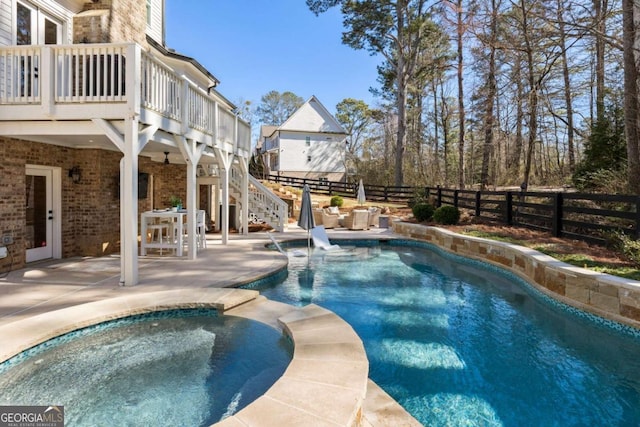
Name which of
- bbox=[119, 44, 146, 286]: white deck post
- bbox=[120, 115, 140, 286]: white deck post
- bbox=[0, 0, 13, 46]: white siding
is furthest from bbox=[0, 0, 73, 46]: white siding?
bbox=[120, 115, 140, 286]: white deck post

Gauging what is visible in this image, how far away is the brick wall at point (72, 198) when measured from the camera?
22.3 feet

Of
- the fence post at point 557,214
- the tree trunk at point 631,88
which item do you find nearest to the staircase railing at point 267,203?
the fence post at point 557,214

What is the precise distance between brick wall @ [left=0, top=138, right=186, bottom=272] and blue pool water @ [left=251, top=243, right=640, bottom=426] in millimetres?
4662

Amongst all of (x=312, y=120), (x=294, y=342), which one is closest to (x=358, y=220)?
(x=294, y=342)

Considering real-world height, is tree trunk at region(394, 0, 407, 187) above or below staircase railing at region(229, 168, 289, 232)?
above

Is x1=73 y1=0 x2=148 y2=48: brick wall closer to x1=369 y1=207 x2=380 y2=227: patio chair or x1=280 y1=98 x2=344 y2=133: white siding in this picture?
x1=369 y1=207 x2=380 y2=227: patio chair

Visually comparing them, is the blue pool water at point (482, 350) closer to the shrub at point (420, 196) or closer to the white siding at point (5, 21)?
the white siding at point (5, 21)

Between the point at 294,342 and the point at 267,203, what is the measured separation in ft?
35.4

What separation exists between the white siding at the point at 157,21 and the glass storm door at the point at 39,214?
615cm

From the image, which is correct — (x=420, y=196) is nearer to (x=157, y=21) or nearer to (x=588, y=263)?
(x=588, y=263)

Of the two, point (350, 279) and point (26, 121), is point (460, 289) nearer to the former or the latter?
point (350, 279)

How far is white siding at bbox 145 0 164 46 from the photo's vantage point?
469 inches

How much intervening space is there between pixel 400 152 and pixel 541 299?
17.9m

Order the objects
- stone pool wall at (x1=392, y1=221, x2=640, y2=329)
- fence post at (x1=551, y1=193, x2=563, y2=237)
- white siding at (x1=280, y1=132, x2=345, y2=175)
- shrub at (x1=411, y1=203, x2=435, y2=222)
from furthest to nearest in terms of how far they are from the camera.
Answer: white siding at (x1=280, y1=132, x2=345, y2=175) < shrub at (x1=411, y1=203, x2=435, y2=222) < fence post at (x1=551, y1=193, x2=563, y2=237) < stone pool wall at (x1=392, y1=221, x2=640, y2=329)
